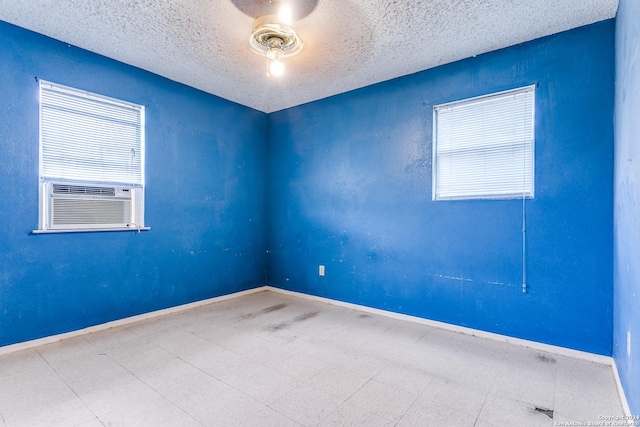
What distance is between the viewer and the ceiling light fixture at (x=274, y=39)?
2.33 meters

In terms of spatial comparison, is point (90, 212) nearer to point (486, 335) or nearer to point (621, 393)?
point (486, 335)

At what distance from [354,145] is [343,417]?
289cm

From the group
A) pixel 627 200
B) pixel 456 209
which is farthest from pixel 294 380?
pixel 627 200

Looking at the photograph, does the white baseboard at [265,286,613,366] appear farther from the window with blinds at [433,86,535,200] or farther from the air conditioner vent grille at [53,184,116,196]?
the air conditioner vent grille at [53,184,116,196]

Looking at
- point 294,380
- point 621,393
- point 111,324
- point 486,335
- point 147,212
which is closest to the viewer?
point 621,393

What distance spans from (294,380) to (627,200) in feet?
7.53

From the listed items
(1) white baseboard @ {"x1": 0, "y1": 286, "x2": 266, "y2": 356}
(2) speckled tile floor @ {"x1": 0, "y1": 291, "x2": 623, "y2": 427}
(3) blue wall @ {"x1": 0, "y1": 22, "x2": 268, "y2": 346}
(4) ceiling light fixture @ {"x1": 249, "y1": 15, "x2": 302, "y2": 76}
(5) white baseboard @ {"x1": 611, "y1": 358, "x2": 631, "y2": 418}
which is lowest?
(2) speckled tile floor @ {"x1": 0, "y1": 291, "x2": 623, "y2": 427}

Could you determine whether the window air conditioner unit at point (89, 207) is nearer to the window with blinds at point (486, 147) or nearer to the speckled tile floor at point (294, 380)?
the speckled tile floor at point (294, 380)

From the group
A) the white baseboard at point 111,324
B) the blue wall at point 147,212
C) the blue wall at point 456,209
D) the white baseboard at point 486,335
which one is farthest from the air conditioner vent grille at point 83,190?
the white baseboard at point 486,335

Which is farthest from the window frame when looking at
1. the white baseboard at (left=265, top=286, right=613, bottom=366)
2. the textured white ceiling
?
the white baseboard at (left=265, top=286, right=613, bottom=366)

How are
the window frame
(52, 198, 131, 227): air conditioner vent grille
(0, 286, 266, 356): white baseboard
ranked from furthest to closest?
(52, 198, 131, 227): air conditioner vent grille, the window frame, (0, 286, 266, 356): white baseboard

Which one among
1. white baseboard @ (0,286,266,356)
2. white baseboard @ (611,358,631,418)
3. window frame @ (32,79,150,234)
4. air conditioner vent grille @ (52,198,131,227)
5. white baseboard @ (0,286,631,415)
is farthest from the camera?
air conditioner vent grille @ (52,198,131,227)

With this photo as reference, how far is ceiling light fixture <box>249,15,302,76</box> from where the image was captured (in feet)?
7.65

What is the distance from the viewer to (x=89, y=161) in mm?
2994
